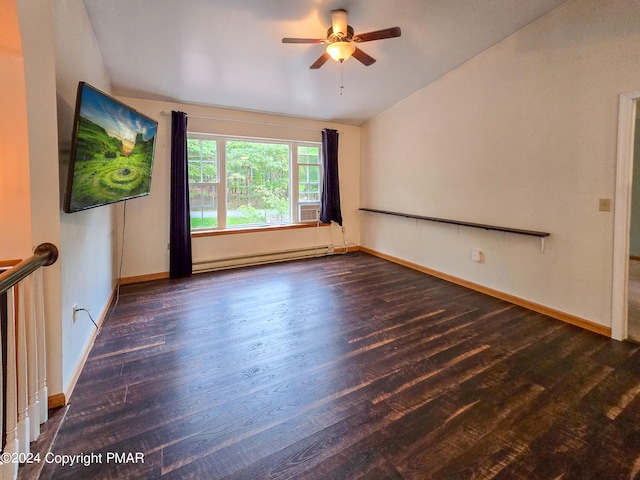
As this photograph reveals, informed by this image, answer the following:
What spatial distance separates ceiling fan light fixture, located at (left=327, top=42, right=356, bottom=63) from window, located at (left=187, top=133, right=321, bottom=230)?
7.86 feet

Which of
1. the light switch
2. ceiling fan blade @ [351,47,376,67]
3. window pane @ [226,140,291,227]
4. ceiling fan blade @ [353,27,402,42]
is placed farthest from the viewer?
window pane @ [226,140,291,227]

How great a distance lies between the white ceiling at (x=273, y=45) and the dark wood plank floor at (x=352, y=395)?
8.37ft

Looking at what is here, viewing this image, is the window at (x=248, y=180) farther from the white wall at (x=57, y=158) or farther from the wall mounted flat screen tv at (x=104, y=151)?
the white wall at (x=57, y=158)

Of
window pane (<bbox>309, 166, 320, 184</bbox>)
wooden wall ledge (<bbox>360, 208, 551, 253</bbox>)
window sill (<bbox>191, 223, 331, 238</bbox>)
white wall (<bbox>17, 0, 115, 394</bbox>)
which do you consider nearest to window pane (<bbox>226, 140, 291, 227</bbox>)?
window sill (<bbox>191, 223, 331, 238</bbox>)

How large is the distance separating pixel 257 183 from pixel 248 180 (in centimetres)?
15

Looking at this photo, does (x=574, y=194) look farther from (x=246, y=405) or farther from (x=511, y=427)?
(x=246, y=405)

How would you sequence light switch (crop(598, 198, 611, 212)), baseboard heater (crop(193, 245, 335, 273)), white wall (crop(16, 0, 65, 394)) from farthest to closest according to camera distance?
baseboard heater (crop(193, 245, 335, 273)) < light switch (crop(598, 198, 611, 212)) < white wall (crop(16, 0, 65, 394))

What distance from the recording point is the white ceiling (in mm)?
2648

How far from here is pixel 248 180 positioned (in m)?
4.93

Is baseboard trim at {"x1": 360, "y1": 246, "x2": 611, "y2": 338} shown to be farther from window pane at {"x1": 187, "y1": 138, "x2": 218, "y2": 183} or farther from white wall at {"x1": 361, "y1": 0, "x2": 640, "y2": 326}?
window pane at {"x1": 187, "y1": 138, "x2": 218, "y2": 183}

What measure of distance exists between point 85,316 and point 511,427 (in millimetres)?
2905

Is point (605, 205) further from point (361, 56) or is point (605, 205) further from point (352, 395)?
point (352, 395)

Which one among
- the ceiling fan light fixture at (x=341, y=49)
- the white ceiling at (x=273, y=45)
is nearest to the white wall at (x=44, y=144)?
the white ceiling at (x=273, y=45)

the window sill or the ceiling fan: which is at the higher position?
the ceiling fan
